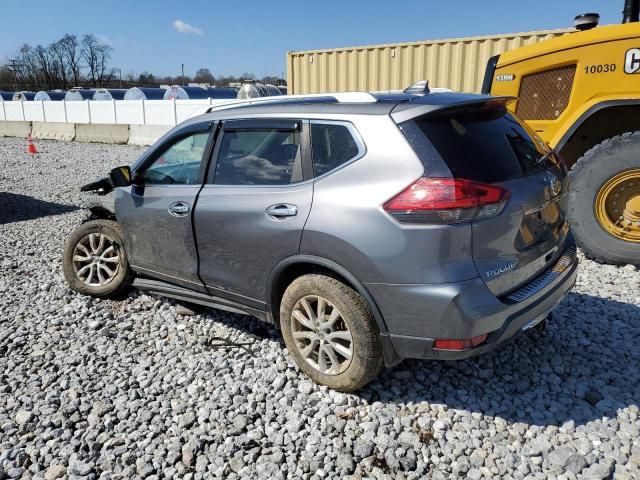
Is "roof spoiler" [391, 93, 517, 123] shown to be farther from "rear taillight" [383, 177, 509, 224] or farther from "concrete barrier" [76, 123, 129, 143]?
"concrete barrier" [76, 123, 129, 143]

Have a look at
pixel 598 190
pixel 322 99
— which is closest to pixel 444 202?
pixel 322 99

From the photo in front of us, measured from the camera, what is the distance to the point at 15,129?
86.1 feet

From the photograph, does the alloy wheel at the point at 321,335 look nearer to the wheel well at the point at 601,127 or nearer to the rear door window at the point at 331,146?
the rear door window at the point at 331,146

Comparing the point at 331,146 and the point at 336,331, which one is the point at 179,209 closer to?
the point at 331,146

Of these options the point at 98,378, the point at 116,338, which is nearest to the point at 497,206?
the point at 98,378

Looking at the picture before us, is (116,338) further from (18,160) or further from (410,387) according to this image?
(18,160)

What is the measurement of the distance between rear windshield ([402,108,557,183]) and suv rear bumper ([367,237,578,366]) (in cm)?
61

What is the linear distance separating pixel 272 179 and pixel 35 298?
10.2 ft

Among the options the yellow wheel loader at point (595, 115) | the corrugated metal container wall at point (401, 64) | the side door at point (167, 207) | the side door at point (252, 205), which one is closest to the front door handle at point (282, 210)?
the side door at point (252, 205)

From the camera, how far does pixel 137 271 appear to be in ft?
13.9

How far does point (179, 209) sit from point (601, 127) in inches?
172

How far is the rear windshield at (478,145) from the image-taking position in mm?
2562

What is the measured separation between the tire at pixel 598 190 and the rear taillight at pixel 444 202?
2.90 meters

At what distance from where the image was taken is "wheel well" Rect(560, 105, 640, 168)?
Answer: 4863 mm
